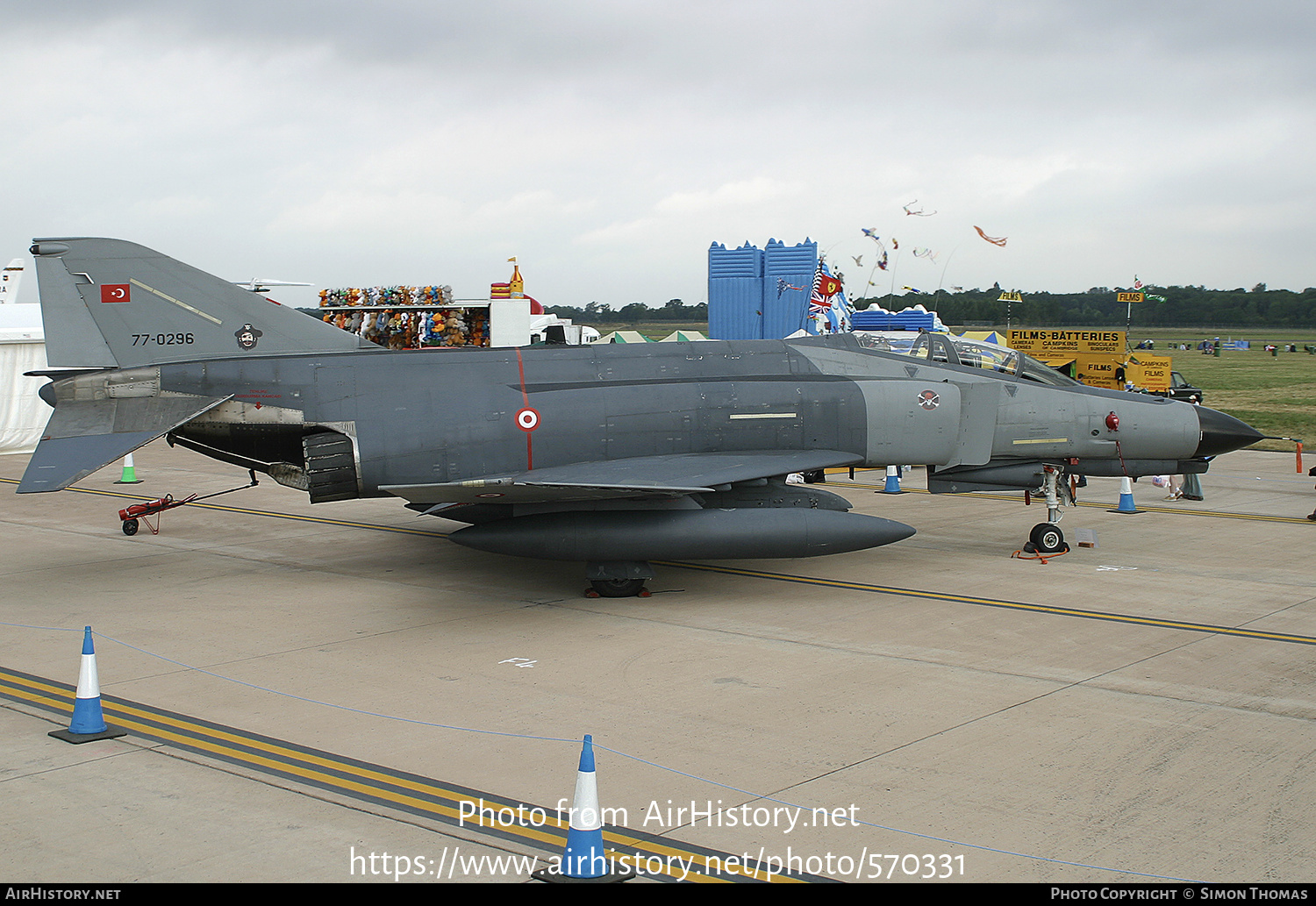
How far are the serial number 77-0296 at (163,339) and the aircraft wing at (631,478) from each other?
12.0 feet

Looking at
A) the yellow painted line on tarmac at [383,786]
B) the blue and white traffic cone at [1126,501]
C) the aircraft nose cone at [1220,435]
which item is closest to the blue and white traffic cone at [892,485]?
the blue and white traffic cone at [1126,501]

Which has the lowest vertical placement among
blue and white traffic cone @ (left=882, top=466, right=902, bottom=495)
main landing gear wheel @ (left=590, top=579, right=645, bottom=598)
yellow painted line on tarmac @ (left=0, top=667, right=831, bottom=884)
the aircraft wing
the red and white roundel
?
yellow painted line on tarmac @ (left=0, top=667, right=831, bottom=884)

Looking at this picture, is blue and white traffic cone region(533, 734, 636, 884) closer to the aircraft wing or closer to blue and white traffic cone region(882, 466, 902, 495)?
the aircraft wing

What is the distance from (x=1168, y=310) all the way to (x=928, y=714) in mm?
152329

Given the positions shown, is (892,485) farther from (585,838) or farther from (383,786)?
(585,838)

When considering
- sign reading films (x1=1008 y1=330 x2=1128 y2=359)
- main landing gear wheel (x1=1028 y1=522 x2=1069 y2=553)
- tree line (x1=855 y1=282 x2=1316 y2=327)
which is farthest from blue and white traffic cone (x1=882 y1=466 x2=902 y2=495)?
tree line (x1=855 y1=282 x2=1316 y2=327)

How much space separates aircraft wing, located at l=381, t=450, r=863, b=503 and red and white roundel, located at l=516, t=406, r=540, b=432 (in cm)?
50

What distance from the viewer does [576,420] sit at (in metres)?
12.2

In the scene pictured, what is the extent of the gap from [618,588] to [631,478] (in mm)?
1331

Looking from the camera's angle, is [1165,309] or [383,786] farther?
[1165,309]

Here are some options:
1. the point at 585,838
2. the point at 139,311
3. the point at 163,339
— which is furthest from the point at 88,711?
the point at 139,311

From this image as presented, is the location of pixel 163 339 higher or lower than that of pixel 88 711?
higher

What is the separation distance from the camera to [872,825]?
579cm

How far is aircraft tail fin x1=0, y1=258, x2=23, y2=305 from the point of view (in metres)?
39.3
